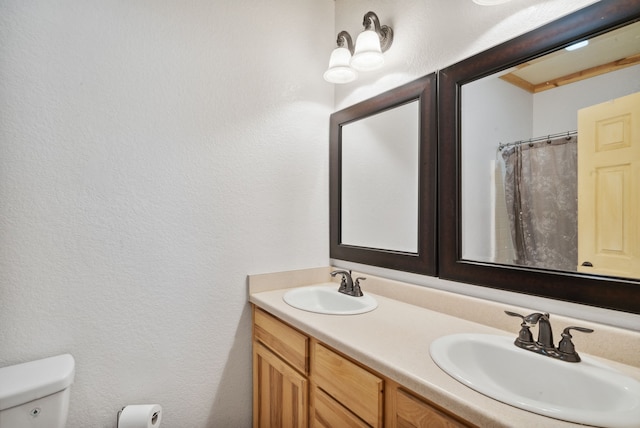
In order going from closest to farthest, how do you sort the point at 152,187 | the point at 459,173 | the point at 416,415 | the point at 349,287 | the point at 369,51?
1. the point at 416,415
2. the point at 459,173
3. the point at 152,187
4. the point at 369,51
5. the point at 349,287

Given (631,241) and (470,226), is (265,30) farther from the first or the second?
(631,241)

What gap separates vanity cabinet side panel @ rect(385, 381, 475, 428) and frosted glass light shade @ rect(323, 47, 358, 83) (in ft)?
4.78

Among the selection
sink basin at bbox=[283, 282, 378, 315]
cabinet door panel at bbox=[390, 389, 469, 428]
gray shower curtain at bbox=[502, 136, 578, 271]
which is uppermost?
gray shower curtain at bbox=[502, 136, 578, 271]

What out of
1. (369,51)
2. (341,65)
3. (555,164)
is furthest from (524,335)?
(341,65)

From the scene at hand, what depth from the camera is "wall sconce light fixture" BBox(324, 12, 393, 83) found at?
4.85 ft

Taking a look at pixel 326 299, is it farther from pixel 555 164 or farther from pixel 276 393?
pixel 555 164

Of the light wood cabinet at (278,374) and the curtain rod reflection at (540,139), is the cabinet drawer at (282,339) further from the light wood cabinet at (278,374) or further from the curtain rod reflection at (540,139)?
the curtain rod reflection at (540,139)

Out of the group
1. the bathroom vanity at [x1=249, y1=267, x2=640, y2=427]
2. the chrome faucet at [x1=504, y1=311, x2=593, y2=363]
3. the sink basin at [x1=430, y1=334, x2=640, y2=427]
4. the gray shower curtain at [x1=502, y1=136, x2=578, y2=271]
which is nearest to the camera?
the sink basin at [x1=430, y1=334, x2=640, y2=427]

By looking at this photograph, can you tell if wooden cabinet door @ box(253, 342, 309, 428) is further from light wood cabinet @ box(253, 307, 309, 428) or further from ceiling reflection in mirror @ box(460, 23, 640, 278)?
ceiling reflection in mirror @ box(460, 23, 640, 278)

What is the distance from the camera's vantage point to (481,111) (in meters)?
1.21

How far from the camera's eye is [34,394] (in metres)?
0.96

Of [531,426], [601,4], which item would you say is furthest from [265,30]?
[531,426]

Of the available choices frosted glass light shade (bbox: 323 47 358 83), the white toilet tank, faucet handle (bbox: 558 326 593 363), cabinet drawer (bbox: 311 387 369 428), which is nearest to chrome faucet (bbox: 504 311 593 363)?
faucet handle (bbox: 558 326 593 363)

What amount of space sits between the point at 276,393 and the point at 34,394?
86 centimetres
